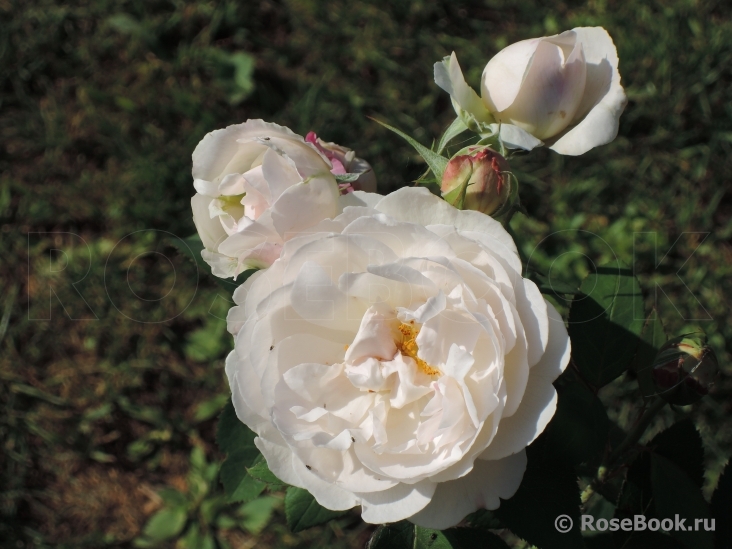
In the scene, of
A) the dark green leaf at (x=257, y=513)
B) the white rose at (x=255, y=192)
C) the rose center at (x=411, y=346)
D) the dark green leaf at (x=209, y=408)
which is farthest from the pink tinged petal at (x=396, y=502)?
the dark green leaf at (x=209, y=408)

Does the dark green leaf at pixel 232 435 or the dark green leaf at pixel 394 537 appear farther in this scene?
the dark green leaf at pixel 232 435

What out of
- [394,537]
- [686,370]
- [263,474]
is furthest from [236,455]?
[686,370]

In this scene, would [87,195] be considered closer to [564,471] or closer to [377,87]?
[377,87]

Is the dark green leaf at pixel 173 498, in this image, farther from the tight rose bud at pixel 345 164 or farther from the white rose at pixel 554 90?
the white rose at pixel 554 90

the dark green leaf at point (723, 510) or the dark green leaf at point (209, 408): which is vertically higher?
the dark green leaf at point (723, 510)

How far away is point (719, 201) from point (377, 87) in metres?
1.07

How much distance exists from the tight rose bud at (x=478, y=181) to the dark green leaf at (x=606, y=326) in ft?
0.76

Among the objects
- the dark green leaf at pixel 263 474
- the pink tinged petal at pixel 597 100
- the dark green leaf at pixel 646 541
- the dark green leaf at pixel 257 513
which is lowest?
the dark green leaf at pixel 257 513

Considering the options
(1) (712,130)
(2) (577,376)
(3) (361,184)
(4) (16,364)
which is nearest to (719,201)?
(1) (712,130)

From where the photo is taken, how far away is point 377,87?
218 cm

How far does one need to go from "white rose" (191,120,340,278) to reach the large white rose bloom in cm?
4

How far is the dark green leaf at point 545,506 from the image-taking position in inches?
28.8

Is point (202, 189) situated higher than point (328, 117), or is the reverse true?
point (202, 189)

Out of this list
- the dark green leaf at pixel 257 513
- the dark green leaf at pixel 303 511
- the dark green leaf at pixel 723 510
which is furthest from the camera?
the dark green leaf at pixel 257 513
